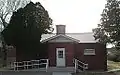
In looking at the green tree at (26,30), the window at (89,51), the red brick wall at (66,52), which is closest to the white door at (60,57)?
the red brick wall at (66,52)

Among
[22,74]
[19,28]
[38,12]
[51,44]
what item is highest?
[38,12]

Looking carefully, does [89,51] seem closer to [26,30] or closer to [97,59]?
[97,59]

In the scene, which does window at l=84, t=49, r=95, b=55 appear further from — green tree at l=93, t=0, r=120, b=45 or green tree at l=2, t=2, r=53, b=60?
green tree at l=2, t=2, r=53, b=60

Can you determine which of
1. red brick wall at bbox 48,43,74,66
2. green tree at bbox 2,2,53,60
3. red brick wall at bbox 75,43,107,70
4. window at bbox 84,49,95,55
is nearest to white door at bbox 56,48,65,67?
red brick wall at bbox 48,43,74,66

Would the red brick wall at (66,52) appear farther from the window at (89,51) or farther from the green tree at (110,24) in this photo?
the green tree at (110,24)

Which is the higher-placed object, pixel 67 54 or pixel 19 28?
pixel 19 28

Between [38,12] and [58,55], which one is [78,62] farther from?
[38,12]

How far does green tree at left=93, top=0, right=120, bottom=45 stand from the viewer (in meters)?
28.8

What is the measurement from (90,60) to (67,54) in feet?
9.41

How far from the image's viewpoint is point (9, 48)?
5422cm

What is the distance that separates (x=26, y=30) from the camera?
37.9 m

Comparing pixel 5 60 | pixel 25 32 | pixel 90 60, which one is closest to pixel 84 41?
pixel 90 60

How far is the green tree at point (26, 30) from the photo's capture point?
3747cm

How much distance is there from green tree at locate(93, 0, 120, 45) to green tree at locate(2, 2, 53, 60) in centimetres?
1010
